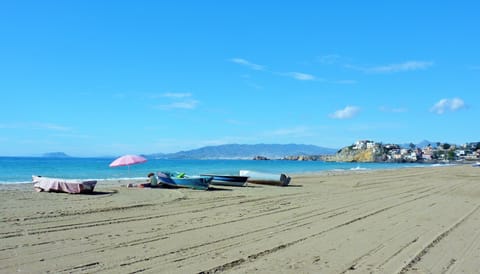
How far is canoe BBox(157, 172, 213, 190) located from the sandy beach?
6311 millimetres

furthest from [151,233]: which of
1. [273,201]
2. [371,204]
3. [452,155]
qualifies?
[452,155]

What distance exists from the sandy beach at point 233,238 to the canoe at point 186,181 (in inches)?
248

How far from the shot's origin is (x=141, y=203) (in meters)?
14.0

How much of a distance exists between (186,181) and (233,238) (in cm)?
1232

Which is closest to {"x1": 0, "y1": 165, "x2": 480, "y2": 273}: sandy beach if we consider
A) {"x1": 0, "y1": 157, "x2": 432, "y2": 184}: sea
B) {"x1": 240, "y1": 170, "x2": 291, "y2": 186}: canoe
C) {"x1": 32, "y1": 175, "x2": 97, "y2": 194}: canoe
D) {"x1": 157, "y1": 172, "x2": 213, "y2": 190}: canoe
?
{"x1": 32, "y1": 175, "x2": 97, "y2": 194}: canoe

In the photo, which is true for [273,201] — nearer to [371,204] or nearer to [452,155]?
[371,204]

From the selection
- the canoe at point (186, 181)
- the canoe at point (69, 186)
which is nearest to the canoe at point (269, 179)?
the canoe at point (186, 181)

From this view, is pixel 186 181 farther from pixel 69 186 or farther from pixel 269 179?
pixel 269 179

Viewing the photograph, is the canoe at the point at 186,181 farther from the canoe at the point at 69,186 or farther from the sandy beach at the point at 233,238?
the sandy beach at the point at 233,238

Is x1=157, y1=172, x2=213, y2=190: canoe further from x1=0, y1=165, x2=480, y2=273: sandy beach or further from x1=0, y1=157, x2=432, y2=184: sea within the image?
x1=0, y1=157, x2=432, y2=184: sea

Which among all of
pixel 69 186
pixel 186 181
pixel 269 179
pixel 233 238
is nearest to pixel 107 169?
pixel 269 179

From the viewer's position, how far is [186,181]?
67.1 feet

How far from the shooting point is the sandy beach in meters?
6.40

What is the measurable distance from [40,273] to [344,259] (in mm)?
4279
